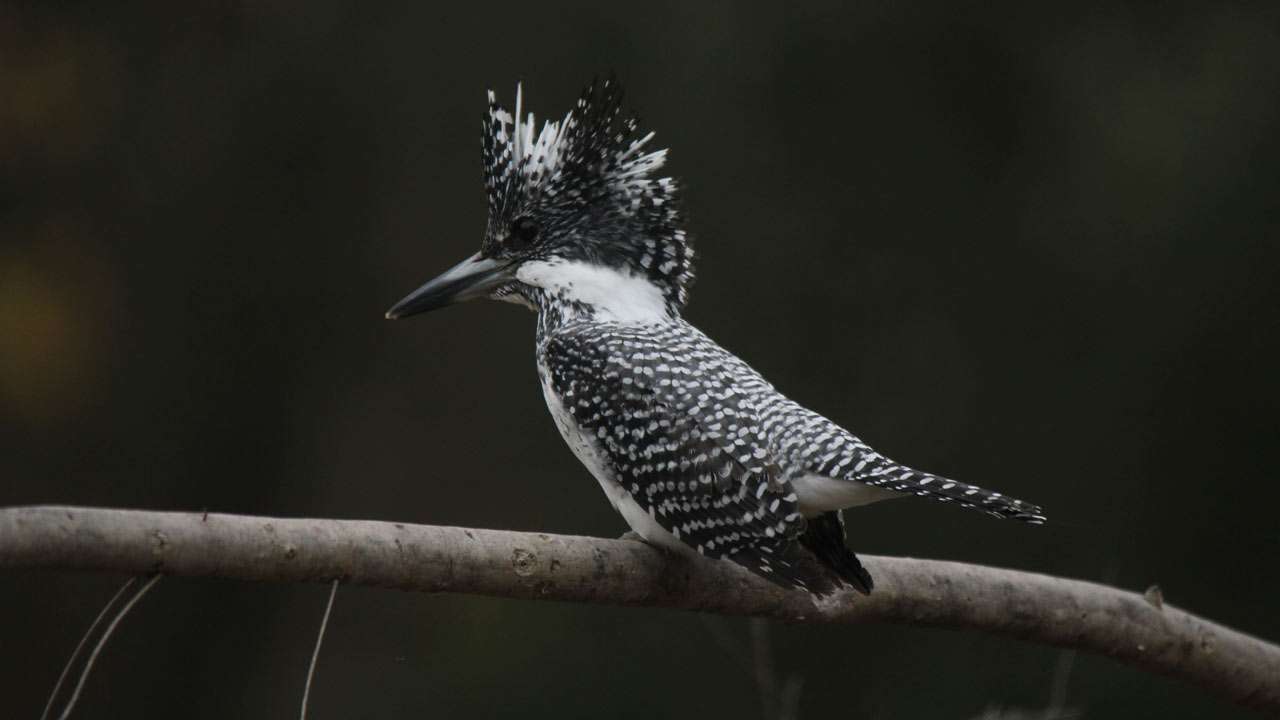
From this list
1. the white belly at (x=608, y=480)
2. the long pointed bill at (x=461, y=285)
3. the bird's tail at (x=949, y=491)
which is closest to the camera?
the bird's tail at (x=949, y=491)

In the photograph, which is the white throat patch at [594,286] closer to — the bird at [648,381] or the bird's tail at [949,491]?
the bird at [648,381]

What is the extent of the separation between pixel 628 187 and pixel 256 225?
75.2 inches

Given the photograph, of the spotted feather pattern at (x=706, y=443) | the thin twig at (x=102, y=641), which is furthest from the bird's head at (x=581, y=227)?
the thin twig at (x=102, y=641)

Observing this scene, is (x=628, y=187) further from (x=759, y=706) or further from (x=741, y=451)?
(x=759, y=706)

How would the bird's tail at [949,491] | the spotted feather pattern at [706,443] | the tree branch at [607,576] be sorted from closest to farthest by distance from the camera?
1. the tree branch at [607,576]
2. the bird's tail at [949,491]
3. the spotted feather pattern at [706,443]

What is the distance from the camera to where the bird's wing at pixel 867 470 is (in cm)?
194

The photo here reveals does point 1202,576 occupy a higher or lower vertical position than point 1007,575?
lower

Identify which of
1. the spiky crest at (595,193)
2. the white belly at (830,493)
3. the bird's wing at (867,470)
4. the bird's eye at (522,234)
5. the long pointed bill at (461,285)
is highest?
the spiky crest at (595,193)

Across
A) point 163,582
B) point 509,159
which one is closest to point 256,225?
point 163,582

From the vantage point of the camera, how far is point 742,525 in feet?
7.03

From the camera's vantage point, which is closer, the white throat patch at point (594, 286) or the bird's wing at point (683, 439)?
the bird's wing at point (683, 439)

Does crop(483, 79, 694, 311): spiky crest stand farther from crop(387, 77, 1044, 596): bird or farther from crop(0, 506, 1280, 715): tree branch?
crop(0, 506, 1280, 715): tree branch

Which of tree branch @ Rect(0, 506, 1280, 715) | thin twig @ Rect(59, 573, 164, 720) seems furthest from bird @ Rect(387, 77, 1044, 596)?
thin twig @ Rect(59, 573, 164, 720)

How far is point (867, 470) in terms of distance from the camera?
2092 millimetres
